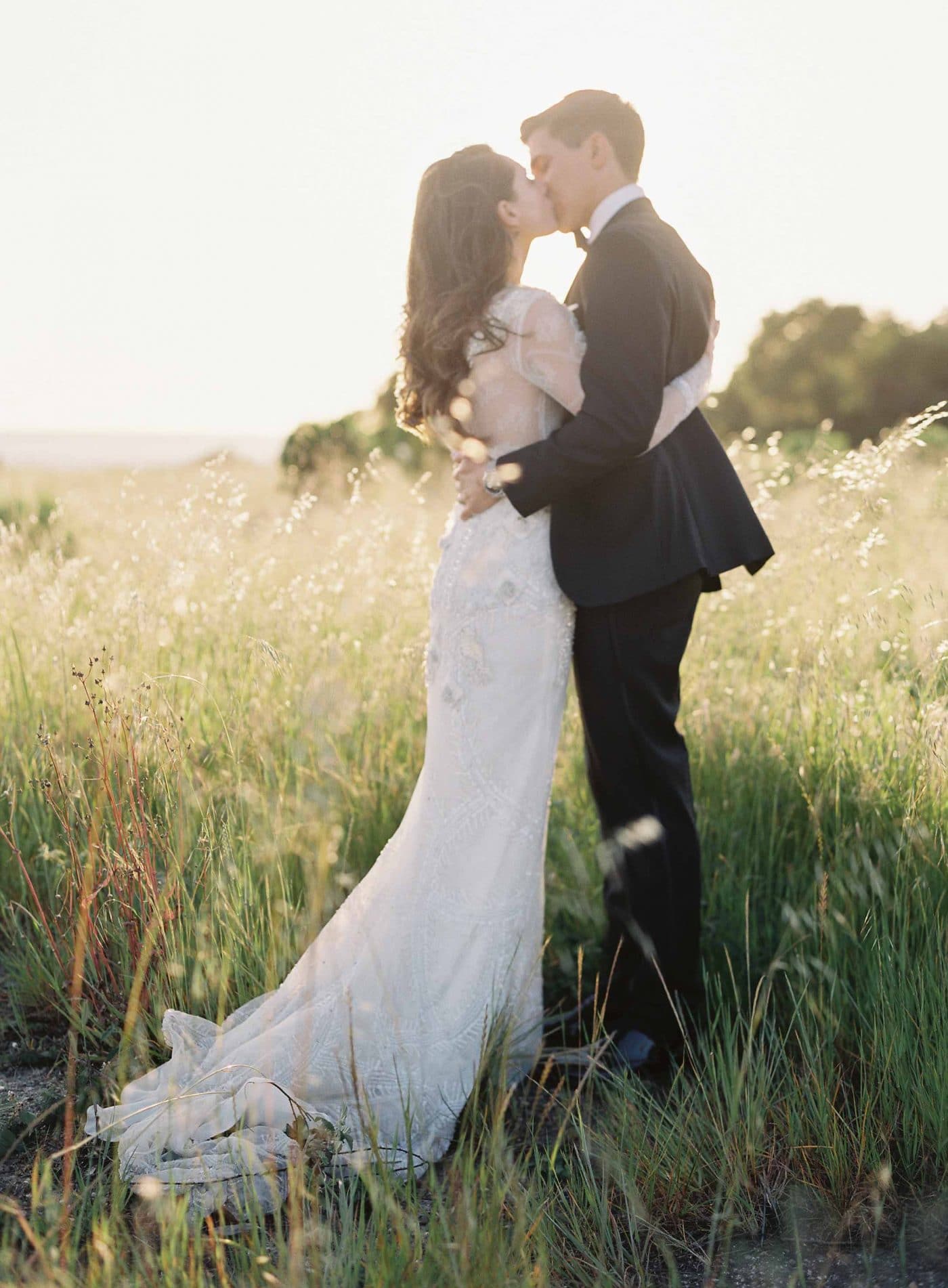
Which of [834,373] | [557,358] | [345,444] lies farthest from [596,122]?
[834,373]

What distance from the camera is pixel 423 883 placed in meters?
2.62

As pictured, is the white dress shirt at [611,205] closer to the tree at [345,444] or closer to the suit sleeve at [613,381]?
the suit sleeve at [613,381]

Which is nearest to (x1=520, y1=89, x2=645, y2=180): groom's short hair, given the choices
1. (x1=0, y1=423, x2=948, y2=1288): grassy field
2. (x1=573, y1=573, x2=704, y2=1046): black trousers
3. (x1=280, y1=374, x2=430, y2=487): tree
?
(x1=573, y1=573, x2=704, y2=1046): black trousers

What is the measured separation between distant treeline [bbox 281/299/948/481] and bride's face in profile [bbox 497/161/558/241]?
18.4 metres

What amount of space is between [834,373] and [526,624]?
2021 centimetres

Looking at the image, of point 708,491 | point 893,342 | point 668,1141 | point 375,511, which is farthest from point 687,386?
point 893,342

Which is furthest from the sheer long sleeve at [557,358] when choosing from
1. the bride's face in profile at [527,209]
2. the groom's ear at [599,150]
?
the groom's ear at [599,150]

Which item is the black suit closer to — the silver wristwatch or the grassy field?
the silver wristwatch

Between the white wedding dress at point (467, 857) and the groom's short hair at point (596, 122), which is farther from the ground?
the groom's short hair at point (596, 122)

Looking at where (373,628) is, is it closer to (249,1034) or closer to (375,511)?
(375,511)

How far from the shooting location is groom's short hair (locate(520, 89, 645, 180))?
2576mm

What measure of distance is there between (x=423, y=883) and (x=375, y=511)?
2294 mm

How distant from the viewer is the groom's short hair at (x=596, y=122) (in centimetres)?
258

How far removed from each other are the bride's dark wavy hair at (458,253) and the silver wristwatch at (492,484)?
22cm
